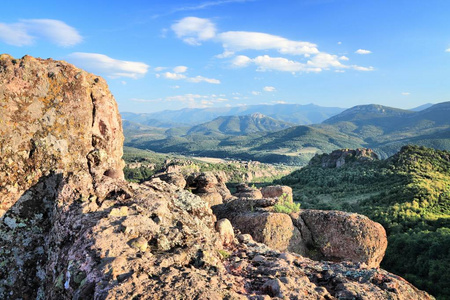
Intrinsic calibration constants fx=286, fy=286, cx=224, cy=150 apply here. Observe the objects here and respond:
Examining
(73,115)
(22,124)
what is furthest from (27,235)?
(73,115)

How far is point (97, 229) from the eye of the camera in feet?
17.8

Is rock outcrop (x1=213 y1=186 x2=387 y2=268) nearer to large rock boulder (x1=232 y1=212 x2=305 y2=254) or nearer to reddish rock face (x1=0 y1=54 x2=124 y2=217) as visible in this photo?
large rock boulder (x1=232 y1=212 x2=305 y2=254)

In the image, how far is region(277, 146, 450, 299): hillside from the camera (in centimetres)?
2742

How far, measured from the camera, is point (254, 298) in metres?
4.44

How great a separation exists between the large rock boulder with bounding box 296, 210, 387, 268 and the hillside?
55.5 ft

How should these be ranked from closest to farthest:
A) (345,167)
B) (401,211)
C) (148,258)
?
(148,258) → (401,211) → (345,167)

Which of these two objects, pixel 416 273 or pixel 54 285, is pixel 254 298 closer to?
pixel 54 285

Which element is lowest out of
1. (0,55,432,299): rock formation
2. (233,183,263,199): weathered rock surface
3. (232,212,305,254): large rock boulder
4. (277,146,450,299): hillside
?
(277,146,450,299): hillside

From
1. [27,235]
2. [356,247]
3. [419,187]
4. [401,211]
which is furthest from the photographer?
[419,187]

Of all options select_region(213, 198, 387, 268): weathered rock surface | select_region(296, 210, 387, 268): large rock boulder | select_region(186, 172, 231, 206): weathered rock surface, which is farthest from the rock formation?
select_region(186, 172, 231, 206): weathered rock surface

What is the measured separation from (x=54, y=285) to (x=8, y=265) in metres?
2.04

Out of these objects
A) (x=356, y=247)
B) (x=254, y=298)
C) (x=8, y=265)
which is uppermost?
(x=254, y=298)

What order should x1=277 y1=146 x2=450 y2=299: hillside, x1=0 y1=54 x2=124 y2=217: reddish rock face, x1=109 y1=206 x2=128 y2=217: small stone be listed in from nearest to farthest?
x1=109 y1=206 x2=128 y2=217: small stone
x1=0 y1=54 x2=124 y2=217: reddish rock face
x1=277 y1=146 x2=450 y2=299: hillside

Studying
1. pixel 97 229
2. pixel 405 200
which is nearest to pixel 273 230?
pixel 97 229
